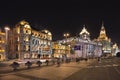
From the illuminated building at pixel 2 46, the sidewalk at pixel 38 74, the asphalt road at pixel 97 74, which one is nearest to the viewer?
the sidewalk at pixel 38 74

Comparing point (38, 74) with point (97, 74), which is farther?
point (97, 74)

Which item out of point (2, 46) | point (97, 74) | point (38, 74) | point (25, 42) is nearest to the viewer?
point (38, 74)

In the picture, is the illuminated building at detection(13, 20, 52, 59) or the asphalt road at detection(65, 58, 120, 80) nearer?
the asphalt road at detection(65, 58, 120, 80)

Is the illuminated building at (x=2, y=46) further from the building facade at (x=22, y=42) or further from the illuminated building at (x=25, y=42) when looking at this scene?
the illuminated building at (x=25, y=42)

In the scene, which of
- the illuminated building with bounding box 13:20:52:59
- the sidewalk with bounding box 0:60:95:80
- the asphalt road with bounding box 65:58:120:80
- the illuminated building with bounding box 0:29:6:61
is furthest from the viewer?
the illuminated building with bounding box 13:20:52:59

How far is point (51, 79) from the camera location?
20953mm

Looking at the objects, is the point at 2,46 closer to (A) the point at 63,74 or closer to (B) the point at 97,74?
(A) the point at 63,74

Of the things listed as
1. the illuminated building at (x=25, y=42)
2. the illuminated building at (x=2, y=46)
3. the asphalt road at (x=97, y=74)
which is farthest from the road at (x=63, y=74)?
the illuminated building at (x=25, y=42)

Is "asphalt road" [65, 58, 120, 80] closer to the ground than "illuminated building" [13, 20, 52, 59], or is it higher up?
closer to the ground

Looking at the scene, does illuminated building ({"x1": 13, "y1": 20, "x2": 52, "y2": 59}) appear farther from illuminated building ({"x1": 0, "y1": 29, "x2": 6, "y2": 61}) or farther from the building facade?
illuminated building ({"x1": 0, "y1": 29, "x2": 6, "y2": 61})

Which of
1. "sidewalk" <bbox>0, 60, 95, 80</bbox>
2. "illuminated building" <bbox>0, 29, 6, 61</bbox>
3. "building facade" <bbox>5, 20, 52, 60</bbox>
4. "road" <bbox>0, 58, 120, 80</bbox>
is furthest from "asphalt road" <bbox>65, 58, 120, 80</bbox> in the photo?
"building facade" <bbox>5, 20, 52, 60</bbox>

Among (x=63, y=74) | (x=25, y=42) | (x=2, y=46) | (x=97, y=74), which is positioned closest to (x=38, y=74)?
(x=63, y=74)

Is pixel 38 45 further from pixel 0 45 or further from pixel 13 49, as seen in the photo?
pixel 0 45

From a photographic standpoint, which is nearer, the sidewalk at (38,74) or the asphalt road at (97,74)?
the sidewalk at (38,74)
